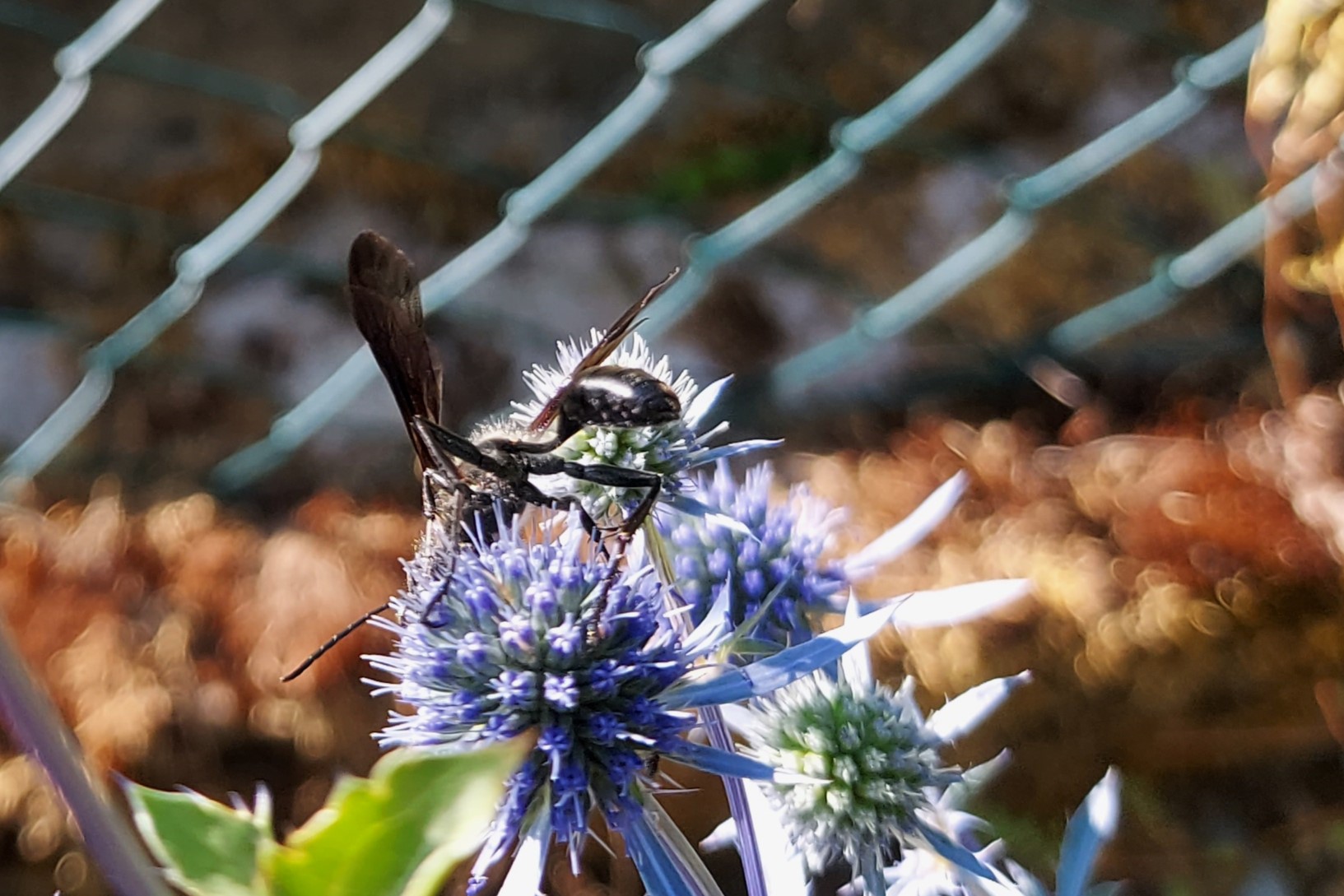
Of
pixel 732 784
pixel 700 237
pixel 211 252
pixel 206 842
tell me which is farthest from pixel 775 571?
pixel 211 252

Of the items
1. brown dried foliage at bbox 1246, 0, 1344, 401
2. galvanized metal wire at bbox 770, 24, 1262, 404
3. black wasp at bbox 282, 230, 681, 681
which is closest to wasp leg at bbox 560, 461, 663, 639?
black wasp at bbox 282, 230, 681, 681

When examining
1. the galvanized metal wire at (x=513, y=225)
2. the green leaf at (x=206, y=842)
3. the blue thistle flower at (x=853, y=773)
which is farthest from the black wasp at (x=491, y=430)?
the galvanized metal wire at (x=513, y=225)

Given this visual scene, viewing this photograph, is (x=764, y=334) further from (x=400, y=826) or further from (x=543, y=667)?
(x=400, y=826)

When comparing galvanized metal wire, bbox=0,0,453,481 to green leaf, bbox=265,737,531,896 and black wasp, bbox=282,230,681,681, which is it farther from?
green leaf, bbox=265,737,531,896

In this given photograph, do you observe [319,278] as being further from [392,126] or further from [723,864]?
[723,864]

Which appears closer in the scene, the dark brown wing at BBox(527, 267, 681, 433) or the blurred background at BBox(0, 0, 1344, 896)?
the dark brown wing at BBox(527, 267, 681, 433)

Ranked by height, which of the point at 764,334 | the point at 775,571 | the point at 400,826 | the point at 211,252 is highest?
the point at 211,252

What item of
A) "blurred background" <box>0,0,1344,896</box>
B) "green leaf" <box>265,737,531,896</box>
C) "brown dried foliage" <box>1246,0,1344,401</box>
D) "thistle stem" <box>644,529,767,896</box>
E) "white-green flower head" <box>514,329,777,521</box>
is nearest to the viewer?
"green leaf" <box>265,737,531,896</box>
